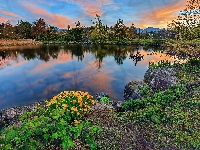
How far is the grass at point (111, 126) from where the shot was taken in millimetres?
3752

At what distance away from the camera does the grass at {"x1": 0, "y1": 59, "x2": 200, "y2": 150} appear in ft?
12.3

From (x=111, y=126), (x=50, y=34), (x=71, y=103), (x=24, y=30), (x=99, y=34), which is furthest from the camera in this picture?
(x=24, y=30)

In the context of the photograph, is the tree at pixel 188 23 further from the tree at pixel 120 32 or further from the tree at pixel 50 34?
the tree at pixel 50 34

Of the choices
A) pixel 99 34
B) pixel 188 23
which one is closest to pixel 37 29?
pixel 99 34

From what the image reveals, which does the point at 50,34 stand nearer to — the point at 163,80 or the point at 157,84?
the point at 157,84

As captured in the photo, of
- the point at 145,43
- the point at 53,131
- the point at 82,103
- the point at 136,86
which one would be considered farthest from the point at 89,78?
the point at 145,43

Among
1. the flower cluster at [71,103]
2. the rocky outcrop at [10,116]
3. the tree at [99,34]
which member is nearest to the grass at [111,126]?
the flower cluster at [71,103]

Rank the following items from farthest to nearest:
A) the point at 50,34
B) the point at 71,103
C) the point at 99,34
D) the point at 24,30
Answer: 1. the point at 24,30
2. the point at 50,34
3. the point at 99,34
4. the point at 71,103

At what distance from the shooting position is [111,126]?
245 inches

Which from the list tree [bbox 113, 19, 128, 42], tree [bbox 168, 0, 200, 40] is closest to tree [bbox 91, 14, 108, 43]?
tree [bbox 113, 19, 128, 42]

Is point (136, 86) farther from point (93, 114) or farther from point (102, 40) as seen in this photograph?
point (102, 40)

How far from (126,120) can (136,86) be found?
533cm

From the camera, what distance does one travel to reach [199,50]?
1486cm

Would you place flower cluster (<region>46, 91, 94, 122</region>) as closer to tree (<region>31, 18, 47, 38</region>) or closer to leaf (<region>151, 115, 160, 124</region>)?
leaf (<region>151, 115, 160, 124</region>)
